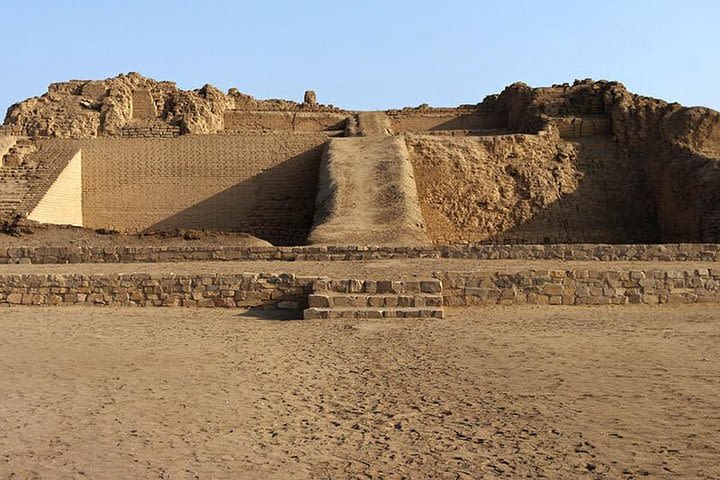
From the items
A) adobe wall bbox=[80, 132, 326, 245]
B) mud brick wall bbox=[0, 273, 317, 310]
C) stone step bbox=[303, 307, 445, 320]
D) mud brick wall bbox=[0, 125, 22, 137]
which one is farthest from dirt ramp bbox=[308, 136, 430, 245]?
mud brick wall bbox=[0, 125, 22, 137]

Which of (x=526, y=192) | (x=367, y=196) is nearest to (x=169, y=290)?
(x=367, y=196)

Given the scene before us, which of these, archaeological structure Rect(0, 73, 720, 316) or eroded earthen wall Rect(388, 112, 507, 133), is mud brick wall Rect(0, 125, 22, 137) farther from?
eroded earthen wall Rect(388, 112, 507, 133)

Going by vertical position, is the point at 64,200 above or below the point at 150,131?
below

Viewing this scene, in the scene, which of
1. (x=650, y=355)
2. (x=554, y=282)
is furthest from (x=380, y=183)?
(x=650, y=355)

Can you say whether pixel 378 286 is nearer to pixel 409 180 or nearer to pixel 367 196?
pixel 367 196

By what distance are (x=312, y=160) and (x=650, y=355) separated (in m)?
15.2

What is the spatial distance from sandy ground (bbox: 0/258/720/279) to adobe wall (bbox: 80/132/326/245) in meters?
6.86

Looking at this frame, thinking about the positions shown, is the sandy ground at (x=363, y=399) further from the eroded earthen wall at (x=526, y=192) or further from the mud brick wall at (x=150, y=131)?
the mud brick wall at (x=150, y=131)

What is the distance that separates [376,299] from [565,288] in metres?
2.54

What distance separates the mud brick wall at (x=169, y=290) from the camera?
10438 mm

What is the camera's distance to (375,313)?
9516 mm

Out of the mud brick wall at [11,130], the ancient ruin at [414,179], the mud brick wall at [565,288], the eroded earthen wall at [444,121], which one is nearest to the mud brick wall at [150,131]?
the ancient ruin at [414,179]

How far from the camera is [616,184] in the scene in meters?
20.7

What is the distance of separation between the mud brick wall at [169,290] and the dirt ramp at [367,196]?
4707 millimetres
